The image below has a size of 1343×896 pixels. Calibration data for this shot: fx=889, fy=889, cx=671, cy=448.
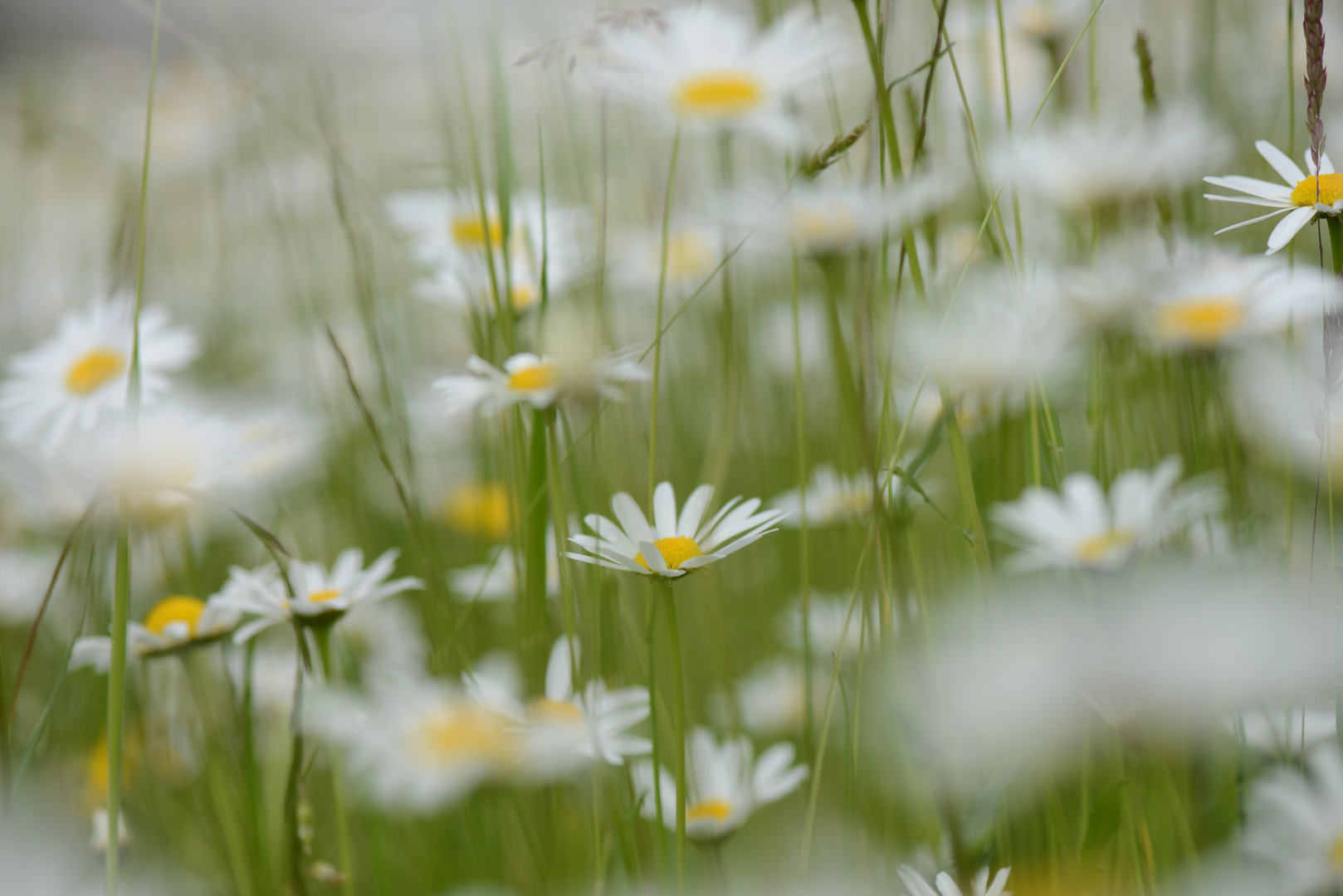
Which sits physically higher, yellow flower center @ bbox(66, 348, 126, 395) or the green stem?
yellow flower center @ bbox(66, 348, 126, 395)

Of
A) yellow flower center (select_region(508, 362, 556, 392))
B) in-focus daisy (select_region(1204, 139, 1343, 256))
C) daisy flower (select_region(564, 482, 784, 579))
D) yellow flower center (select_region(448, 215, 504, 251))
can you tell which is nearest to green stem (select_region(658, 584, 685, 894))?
daisy flower (select_region(564, 482, 784, 579))

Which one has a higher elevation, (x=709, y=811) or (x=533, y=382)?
(x=533, y=382)

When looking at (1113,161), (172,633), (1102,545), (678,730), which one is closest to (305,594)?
(172,633)

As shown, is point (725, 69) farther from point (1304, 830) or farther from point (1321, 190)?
point (1304, 830)

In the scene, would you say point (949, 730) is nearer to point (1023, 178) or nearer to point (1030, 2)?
point (1023, 178)

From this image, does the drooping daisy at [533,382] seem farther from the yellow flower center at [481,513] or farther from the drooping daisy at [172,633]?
the yellow flower center at [481,513]

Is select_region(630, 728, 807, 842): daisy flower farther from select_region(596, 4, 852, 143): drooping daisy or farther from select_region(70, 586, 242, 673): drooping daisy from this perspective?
select_region(596, 4, 852, 143): drooping daisy

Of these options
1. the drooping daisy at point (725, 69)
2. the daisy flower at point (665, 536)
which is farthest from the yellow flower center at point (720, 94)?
the daisy flower at point (665, 536)
